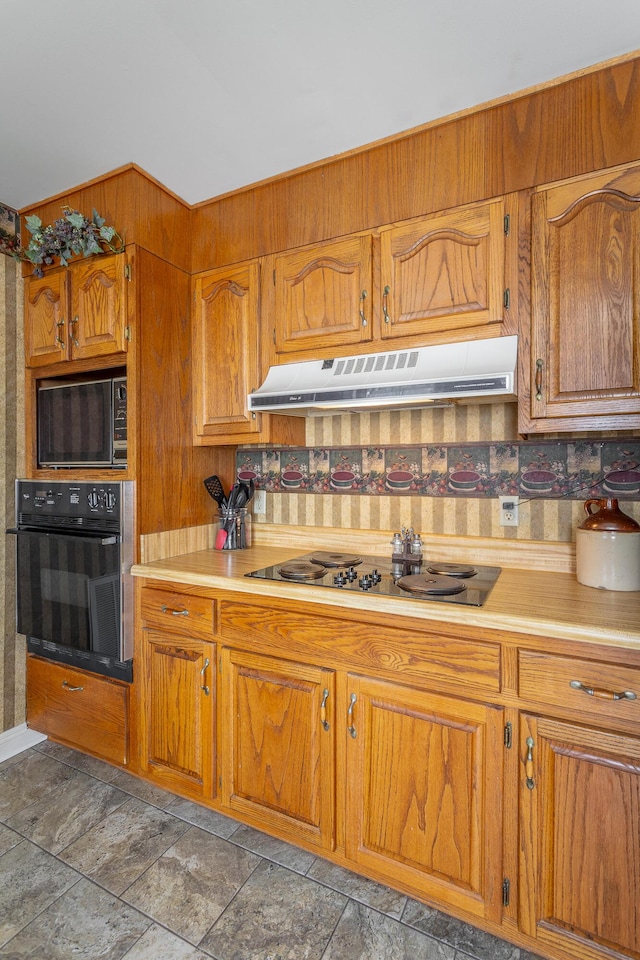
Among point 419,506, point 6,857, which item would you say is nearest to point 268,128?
point 419,506

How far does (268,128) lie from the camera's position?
1.73 m

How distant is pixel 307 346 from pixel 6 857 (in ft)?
7.05

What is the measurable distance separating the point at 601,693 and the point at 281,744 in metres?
1.02

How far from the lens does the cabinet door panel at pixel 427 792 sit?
134 centimetres

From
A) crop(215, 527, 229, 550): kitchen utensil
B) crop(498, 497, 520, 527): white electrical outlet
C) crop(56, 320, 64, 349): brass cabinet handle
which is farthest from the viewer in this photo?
crop(215, 527, 229, 550): kitchen utensil

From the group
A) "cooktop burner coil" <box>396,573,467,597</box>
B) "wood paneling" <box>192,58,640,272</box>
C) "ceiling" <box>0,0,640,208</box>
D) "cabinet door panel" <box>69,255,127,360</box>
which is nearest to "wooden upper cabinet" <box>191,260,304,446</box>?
"wood paneling" <box>192,58,640,272</box>

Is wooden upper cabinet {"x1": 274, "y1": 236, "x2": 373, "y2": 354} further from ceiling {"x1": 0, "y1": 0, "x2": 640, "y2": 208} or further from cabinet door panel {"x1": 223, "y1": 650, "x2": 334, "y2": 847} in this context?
cabinet door panel {"x1": 223, "y1": 650, "x2": 334, "y2": 847}

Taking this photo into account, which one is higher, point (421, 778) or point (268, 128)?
point (268, 128)

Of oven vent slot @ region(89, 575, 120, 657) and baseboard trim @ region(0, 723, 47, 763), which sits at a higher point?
oven vent slot @ region(89, 575, 120, 657)

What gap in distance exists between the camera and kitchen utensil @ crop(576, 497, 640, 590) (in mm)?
1525

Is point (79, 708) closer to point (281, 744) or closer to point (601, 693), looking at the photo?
point (281, 744)

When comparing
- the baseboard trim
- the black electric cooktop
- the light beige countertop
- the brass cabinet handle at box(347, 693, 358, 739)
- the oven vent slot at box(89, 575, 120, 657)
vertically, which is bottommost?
the baseboard trim

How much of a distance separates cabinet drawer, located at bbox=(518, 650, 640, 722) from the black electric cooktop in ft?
0.73

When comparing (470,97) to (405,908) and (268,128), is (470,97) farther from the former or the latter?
(405,908)
